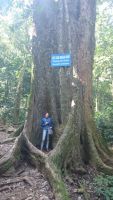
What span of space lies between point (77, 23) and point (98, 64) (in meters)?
13.7

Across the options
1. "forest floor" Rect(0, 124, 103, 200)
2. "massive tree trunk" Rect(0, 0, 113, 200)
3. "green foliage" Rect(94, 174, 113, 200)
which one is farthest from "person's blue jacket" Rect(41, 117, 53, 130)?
"green foliage" Rect(94, 174, 113, 200)

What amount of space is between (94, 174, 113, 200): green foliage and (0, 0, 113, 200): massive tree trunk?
66 cm

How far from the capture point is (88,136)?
8750 mm

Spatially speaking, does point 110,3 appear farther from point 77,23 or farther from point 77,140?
point 77,140

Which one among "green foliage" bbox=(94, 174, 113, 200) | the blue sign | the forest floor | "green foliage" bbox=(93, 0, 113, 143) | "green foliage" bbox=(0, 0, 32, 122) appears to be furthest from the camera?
"green foliage" bbox=(0, 0, 32, 122)

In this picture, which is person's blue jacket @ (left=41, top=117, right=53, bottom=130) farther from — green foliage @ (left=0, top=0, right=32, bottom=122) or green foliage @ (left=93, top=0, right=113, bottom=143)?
green foliage @ (left=0, top=0, right=32, bottom=122)

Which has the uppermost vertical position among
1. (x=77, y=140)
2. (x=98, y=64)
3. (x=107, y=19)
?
(x=107, y=19)

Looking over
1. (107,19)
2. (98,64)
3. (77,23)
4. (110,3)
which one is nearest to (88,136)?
→ (77,23)

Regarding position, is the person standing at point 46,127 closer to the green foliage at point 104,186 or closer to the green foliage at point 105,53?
the green foliage at point 104,186

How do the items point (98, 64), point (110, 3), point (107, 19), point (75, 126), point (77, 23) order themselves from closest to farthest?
point (75, 126)
point (77, 23)
point (110, 3)
point (107, 19)
point (98, 64)

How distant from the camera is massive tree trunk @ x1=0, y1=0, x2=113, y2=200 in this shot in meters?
8.23

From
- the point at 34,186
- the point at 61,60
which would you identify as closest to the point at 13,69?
the point at 61,60

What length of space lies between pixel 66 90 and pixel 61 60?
918 millimetres

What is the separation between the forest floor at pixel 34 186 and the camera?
6527mm
